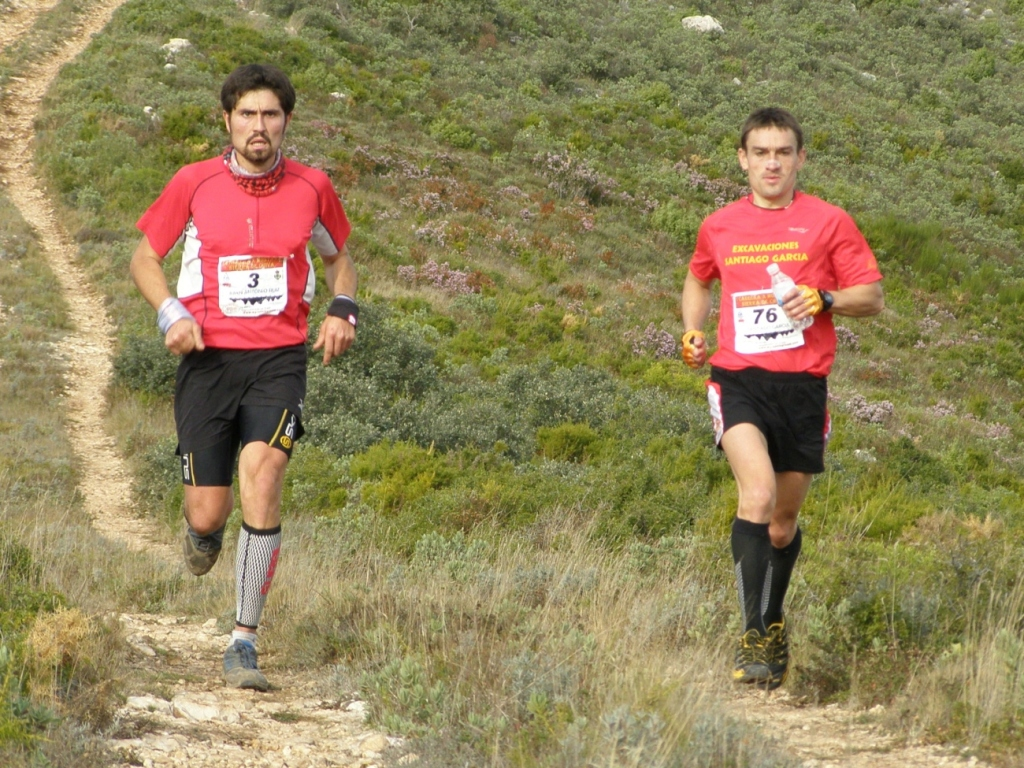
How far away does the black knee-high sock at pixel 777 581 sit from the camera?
4.39 m

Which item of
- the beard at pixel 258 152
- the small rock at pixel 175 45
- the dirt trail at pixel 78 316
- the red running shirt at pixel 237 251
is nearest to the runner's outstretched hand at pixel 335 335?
the red running shirt at pixel 237 251

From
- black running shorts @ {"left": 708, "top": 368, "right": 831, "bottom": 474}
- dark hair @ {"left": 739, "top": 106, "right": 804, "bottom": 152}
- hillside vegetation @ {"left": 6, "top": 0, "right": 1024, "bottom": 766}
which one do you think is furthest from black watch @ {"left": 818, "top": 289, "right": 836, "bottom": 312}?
hillside vegetation @ {"left": 6, "top": 0, "right": 1024, "bottom": 766}

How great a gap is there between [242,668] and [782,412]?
7.37 ft

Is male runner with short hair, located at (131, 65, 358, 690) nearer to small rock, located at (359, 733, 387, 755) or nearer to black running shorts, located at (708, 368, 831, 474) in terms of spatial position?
small rock, located at (359, 733, 387, 755)

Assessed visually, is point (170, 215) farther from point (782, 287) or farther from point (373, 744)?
point (782, 287)

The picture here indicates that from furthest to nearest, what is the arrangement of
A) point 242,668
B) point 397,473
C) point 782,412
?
point 397,473, point 782,412, point 242,668

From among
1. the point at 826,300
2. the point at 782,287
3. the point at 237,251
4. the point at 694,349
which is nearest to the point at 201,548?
the point at 237,251

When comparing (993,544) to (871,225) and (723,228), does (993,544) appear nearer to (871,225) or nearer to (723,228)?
(723,228)

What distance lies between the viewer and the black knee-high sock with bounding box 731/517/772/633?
4301mm

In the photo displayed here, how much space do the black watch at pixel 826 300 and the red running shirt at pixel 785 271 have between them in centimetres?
13

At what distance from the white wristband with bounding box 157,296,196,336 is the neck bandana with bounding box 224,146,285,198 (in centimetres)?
54

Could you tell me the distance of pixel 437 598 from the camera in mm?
4488

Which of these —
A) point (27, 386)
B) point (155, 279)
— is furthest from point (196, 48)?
point (155, 279)

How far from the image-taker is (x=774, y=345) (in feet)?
14.6
